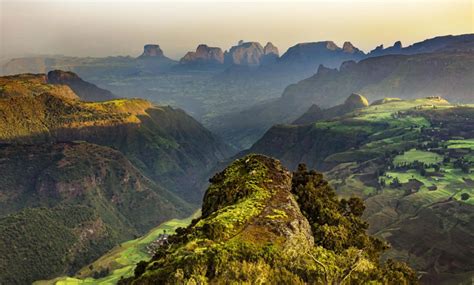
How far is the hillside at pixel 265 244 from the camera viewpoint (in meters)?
36.1

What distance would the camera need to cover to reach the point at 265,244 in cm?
3922

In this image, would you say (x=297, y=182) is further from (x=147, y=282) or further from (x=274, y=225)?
(x=147, y=282)

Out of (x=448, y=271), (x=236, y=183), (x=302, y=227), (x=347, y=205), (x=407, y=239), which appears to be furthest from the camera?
(x=407, y=239)

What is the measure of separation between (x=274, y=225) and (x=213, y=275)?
9.59 meters

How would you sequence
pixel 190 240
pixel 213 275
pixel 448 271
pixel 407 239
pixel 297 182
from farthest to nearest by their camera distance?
pixel 407 239
pixel 448 271
pixel 297 182
pixel 190 240
pixel 213 275

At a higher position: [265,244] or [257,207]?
[257,207]

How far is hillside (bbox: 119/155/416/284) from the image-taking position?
36.1m

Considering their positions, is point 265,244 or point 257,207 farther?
point 257,207

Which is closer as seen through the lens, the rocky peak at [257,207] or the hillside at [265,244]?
the hillside at [265,244]

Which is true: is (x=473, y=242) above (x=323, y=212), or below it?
below

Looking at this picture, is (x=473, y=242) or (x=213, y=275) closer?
(x=213, y=275)

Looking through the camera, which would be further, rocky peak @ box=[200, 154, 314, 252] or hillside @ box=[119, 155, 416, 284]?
rocky peak @ box=[200, 154, 314, 252]

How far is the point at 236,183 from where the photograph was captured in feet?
186

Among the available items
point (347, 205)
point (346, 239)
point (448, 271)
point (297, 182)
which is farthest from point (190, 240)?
point (448, 271)
